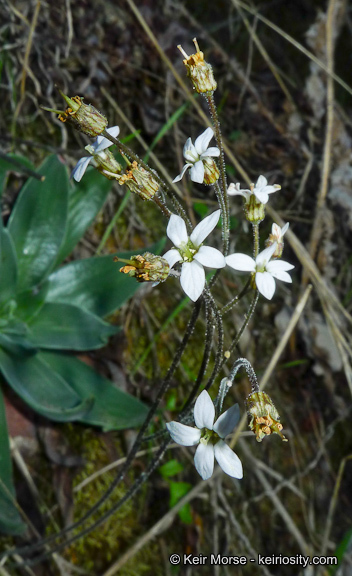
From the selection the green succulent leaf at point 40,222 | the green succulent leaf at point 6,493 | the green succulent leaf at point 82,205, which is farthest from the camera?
the green succulent leaf at point 82,205

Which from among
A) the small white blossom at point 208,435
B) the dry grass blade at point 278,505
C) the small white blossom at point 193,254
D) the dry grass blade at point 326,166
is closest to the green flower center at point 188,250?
the small white blossom at point 193,254

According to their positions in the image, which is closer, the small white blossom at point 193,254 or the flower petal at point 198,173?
the small white blossom at point 193,254

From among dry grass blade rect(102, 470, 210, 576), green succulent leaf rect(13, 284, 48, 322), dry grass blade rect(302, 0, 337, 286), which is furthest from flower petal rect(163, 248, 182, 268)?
dry grass blade rect(302, 0, 337, 286)

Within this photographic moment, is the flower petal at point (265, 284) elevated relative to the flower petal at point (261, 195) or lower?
lower

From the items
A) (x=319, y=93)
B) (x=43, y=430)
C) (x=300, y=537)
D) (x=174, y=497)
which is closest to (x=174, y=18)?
(x=319, y=93)

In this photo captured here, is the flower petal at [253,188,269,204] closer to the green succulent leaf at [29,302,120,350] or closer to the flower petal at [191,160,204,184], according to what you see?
the flower petal at [191,160,204,184]

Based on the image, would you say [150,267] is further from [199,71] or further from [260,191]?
[199,71]

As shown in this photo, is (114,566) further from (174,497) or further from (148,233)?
(148,233)

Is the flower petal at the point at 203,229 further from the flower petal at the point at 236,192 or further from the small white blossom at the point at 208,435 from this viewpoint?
the small white blossom at the point at 208,435
